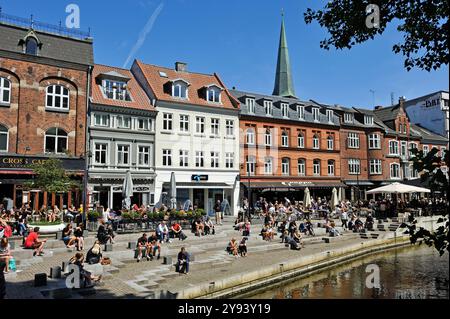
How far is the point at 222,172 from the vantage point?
120 ft

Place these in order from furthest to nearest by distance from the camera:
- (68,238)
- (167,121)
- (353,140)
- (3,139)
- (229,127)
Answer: (353,140) < (229,127) < (167,121) < (3,139) < (68,238)

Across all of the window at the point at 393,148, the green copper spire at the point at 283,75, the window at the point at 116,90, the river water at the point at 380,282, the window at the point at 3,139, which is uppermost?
the green copper spire at the point at 283,75

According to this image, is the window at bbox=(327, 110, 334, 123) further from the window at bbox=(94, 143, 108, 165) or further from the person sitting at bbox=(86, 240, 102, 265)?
the person sitting at bbox=(86, 240, 102, 265)

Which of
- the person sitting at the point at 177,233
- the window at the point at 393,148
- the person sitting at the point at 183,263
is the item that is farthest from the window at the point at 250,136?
the person sitting at the point at 183,263

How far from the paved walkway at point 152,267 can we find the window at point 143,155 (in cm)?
1164

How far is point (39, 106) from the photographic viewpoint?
27953 millimetres

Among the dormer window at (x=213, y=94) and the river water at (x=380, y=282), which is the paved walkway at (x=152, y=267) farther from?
the dormer window at (x=213, y=94)

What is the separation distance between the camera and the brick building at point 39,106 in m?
26.5

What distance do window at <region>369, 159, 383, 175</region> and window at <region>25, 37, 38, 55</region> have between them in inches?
1559

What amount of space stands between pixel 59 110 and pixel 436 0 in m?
28.3

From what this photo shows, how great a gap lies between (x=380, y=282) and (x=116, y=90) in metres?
26.2

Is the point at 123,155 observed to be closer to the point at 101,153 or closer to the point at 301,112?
the point at 101,153

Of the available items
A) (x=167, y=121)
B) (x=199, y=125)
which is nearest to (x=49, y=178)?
(x=167, y=121)
